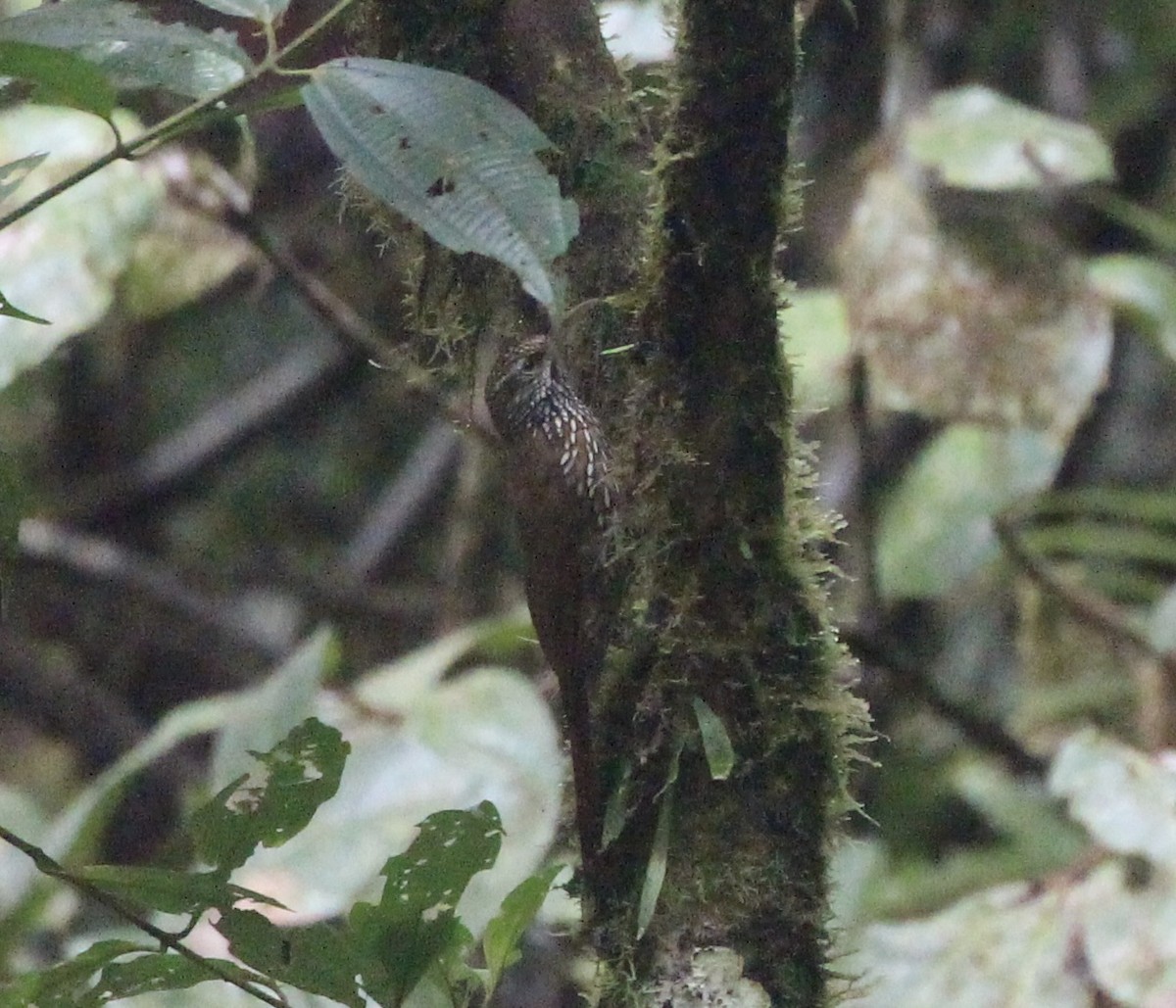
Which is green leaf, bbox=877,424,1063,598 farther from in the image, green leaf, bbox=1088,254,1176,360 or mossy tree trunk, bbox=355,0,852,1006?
mossy tree trunk, bbox=355,0,852,1006

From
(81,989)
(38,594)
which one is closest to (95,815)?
(81,989)

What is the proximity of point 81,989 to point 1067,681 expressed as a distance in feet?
8.55

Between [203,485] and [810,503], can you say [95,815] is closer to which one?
[810,503]

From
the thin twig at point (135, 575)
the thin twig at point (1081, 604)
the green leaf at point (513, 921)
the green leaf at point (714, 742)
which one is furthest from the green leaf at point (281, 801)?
the thin twig at point (135, 575)

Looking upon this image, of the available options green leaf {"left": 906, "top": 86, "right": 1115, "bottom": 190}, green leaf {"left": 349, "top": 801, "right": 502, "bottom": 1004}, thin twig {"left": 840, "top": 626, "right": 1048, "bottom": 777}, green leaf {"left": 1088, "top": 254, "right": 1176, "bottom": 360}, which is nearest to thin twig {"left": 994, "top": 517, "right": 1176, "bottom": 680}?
thin twig {"left": 840, "top": 626, "right": 1048, "bottom": 777}

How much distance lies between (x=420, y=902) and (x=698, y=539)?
348 mm

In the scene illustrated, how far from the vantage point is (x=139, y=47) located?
3.23 feet

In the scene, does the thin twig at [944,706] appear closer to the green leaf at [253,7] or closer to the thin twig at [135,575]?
the green leaf at [253,7]

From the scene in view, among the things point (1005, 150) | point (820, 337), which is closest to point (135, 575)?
point (820, 337)

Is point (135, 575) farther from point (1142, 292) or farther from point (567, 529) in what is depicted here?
point (567, 529)

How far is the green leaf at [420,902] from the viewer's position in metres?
1.10

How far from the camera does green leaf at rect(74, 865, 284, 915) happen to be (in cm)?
105

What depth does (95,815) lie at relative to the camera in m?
2.36

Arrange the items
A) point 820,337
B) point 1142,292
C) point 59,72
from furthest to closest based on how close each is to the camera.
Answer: point 1142,292
point 820,337
point 59,72
